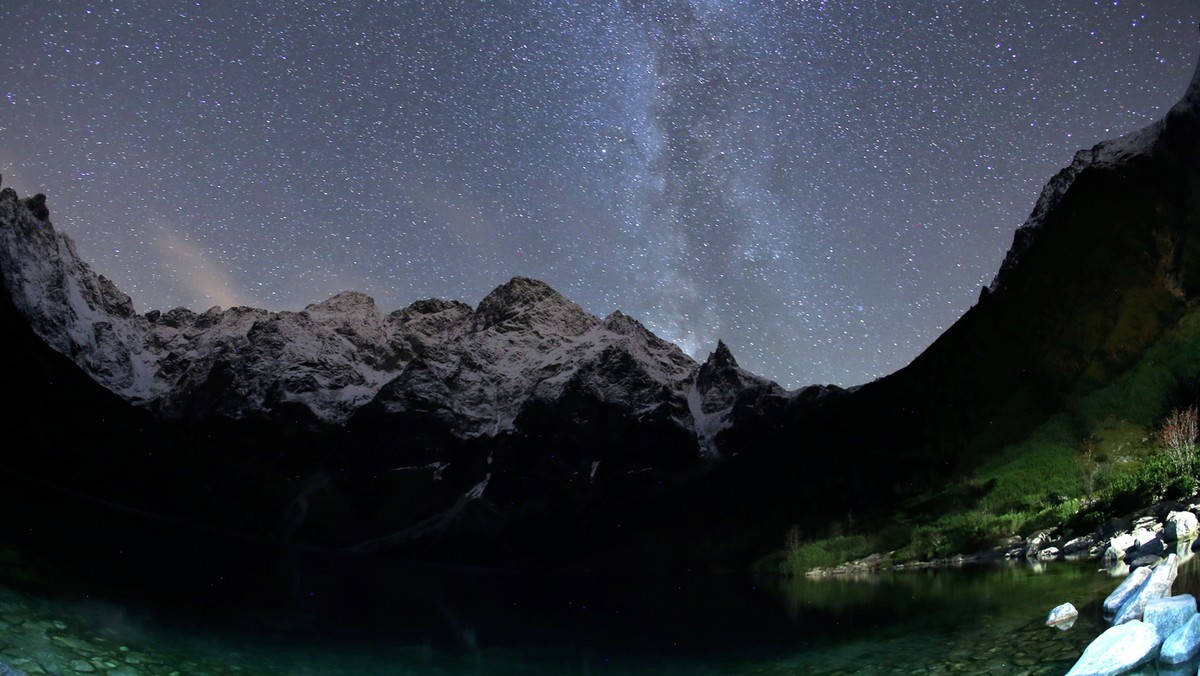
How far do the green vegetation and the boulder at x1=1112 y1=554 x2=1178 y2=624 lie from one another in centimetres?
7582

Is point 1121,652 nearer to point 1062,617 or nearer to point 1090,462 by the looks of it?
point 1062,617

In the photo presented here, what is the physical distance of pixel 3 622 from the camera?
68.8 ft

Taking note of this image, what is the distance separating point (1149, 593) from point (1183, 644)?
5020 millimetres

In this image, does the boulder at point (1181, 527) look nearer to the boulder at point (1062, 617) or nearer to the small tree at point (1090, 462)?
the boulder at point (1062, 617)

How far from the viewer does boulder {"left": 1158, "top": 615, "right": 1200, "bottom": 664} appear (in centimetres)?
1477

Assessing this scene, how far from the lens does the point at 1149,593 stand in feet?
62.5

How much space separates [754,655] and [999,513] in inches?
4727

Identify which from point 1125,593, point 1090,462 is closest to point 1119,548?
point 1125,593

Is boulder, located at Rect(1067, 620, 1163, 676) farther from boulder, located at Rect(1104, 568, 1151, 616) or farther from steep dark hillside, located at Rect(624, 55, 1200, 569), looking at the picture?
steep dark hillside, located at Rect(624, 55, 1200, 569)

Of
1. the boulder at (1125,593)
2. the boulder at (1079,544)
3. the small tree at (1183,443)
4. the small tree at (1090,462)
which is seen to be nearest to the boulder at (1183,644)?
the boulder at (1125,593)

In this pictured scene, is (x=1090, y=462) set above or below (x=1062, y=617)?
above

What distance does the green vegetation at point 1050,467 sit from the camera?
106562 mm

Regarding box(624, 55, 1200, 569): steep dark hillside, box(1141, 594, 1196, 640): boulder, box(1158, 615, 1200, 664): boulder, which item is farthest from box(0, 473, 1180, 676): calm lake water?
box(624, 55, 1200, 569): steep dark hillside

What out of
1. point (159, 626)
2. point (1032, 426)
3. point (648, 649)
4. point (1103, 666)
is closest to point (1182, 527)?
point (1103, 666)
